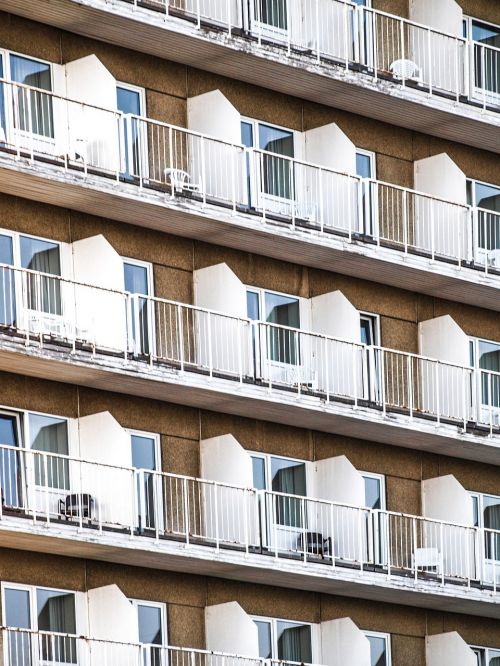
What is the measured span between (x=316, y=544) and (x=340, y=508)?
912 mm

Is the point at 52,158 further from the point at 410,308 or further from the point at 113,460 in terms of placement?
the point at 410,308

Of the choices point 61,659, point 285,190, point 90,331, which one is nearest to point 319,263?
point 285,190

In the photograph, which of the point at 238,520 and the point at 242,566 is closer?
the point at 242,566

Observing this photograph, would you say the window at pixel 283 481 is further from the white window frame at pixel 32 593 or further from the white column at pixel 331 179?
the white window frame at pixel 32 593

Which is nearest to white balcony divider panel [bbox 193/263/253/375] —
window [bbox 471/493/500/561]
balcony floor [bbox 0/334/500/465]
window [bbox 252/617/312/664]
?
balcony floor [bbox 0/334/500/465]

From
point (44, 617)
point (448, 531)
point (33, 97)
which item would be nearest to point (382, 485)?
point (448, 531)

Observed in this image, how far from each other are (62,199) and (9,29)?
301 centimetres

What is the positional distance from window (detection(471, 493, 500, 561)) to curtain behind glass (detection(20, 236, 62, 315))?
11.2 meters

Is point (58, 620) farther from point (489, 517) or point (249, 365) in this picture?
point (489, 517)

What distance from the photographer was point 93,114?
4484 cm

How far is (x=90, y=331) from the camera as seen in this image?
44.2 metres

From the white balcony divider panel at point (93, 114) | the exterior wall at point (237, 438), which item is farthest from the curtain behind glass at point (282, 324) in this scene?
the white balcony divider panel at point (93, 114)

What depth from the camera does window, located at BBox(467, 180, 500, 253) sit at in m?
52.7

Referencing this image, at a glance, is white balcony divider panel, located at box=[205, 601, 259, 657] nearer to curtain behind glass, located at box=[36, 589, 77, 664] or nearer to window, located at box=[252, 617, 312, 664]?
window, located at box=[252, 617, 312, 664]
